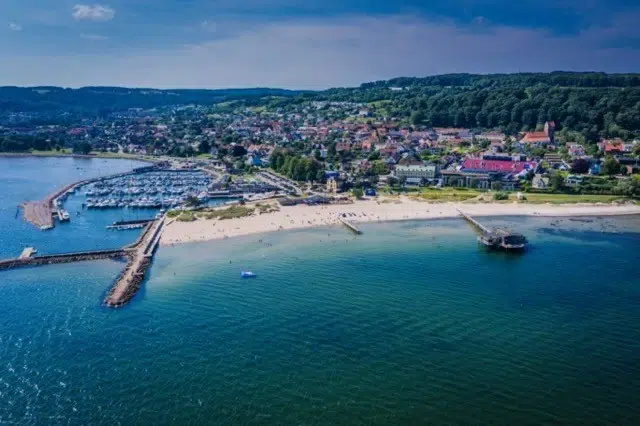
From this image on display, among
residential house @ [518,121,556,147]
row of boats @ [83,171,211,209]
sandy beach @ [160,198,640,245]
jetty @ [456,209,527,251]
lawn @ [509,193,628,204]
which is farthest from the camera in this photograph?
residential house @ [518,121,556,147]

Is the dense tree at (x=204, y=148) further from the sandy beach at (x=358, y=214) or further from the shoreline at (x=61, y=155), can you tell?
the sandy beach at (x=358, y=214)

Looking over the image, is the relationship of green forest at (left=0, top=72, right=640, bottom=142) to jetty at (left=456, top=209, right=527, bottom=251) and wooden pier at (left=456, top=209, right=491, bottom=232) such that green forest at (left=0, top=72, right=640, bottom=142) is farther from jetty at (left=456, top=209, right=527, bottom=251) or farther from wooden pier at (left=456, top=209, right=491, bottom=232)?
jetty at (left=456, top=209, right=527, bottom=251)

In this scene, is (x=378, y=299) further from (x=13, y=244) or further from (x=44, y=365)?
(x=13, y=244)

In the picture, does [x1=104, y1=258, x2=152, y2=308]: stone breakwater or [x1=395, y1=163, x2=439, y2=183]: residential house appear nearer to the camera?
[x1=104, y1=258, x2=152, y2=308]: stone breakwater

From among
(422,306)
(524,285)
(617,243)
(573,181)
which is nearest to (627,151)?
(573,181)

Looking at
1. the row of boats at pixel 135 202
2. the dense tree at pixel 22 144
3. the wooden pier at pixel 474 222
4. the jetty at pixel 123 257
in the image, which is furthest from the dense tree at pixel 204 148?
the wooden pier at pixel 474 222

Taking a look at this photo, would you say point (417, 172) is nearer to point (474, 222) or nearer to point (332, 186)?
point (332, 186)

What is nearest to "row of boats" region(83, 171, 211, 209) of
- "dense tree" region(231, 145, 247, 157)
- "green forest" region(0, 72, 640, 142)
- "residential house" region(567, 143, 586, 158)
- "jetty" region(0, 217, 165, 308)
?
"dense tree" region(231, 145, 247, 157)
